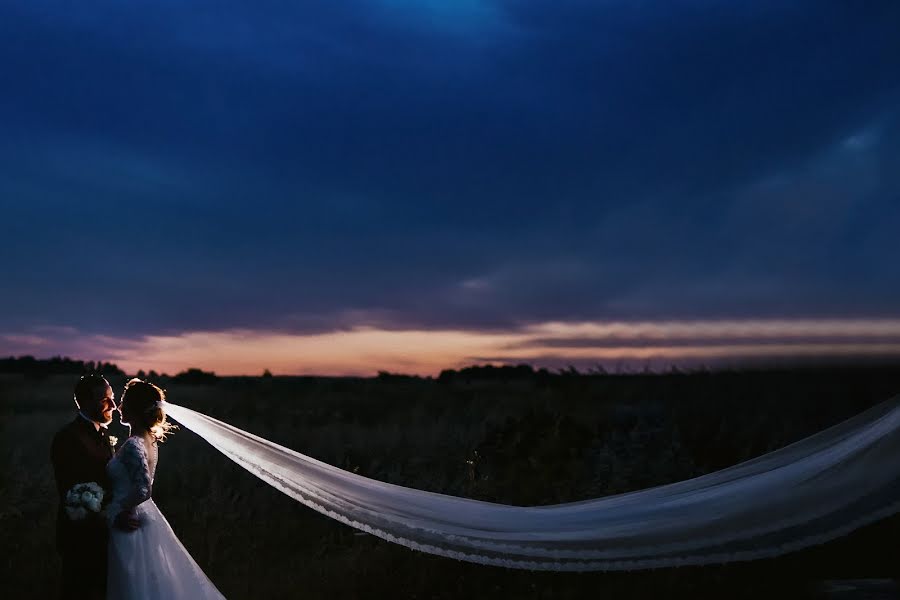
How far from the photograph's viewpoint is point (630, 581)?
7.07 metres

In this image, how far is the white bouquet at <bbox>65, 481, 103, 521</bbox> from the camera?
16.6 ft

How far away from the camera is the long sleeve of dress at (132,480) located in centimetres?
507

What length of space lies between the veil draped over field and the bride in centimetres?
35

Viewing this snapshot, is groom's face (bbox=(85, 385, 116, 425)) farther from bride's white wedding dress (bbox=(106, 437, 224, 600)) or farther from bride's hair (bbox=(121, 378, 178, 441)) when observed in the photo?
bride's white wedding dress (bbox=(106, 437, 224, 600))

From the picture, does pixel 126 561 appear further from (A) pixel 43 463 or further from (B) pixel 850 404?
(B) pixel 850 404

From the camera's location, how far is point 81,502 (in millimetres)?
5070

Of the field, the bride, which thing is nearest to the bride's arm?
the bride

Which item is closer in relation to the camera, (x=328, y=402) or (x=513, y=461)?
(x=513, y=461)

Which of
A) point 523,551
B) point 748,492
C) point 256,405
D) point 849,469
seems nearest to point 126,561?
point 523,551

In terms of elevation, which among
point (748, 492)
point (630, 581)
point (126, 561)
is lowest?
point (630, 581)

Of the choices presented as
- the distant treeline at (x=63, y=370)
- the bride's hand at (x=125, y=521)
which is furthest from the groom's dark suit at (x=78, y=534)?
the distant treeline at (x=63, y=370)

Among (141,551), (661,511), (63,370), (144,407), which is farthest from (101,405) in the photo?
(63,370)

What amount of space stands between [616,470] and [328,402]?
16.0 m

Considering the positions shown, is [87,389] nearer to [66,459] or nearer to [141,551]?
[66,459]
